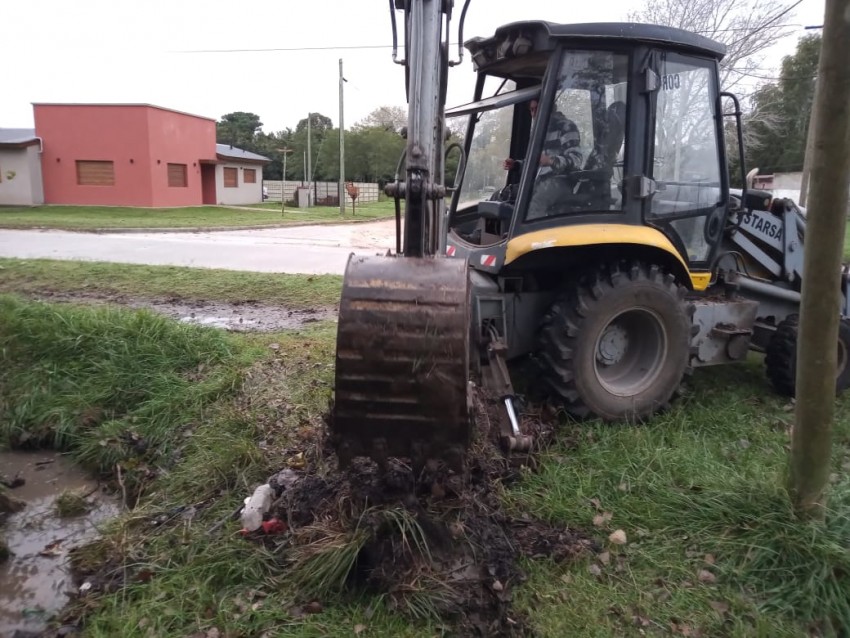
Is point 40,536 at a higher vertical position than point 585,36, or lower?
lower

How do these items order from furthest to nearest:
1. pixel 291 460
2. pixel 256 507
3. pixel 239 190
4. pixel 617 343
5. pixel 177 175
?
pixel 239 190, pixel 177 175, pixel 617 343, pixel 291 460, pixel 256 507

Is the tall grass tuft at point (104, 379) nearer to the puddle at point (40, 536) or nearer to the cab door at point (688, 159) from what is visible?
the puddle at point (40, 536)

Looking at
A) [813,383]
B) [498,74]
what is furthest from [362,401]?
[498,74]

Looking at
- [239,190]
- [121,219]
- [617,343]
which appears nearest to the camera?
[617,343]

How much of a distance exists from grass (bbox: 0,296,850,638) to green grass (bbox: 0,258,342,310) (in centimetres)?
248

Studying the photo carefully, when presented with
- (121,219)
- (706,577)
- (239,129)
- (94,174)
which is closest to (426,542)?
(706,577)

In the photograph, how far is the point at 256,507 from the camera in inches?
134

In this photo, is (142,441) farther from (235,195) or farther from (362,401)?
(235,195)

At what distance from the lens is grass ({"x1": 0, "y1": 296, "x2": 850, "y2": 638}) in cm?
283

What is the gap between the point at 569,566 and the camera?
3.11 meters

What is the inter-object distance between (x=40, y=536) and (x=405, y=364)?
9.07 feet

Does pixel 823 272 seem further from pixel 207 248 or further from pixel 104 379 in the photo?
pixel 207 248

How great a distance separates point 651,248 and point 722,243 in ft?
3.97

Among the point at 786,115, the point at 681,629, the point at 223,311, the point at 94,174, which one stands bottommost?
the point at 681,629
